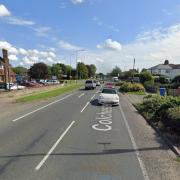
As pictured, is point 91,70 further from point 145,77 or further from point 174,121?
point 174,121

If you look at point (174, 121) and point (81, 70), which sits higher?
point (174, 121)

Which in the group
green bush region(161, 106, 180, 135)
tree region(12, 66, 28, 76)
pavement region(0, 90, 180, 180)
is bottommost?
tree region(12, 66, 28, 76)

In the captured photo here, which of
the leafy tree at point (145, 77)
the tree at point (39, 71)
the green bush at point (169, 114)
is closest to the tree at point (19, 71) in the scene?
the tree at point (39, 71)

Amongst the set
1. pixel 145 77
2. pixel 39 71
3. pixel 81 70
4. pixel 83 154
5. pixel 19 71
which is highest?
pixel 83 154

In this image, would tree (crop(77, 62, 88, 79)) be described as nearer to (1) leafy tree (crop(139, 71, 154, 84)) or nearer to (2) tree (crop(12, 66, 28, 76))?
(2) tree (crop(12, 66, 28, 76))

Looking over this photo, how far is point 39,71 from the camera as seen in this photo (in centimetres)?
11675

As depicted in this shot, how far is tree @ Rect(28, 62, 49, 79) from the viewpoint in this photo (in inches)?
4534

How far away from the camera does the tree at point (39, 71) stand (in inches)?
4534

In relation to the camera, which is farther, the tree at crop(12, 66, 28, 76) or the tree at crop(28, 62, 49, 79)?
the tree at crop(12, 66, 28, 76)

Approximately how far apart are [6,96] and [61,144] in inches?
954

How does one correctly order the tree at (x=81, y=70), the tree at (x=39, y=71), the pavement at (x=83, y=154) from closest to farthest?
the pavement at (x=83, y=154) < the tree at (x=39, y=71) < the tree at (x=81, y=70)

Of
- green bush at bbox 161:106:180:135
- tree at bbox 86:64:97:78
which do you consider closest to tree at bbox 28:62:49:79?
tree at bbox 86:64:97:78

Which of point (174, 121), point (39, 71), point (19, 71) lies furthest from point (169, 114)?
point (19, 71)

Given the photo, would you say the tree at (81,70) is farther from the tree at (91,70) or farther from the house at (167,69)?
the house at (167,69)
